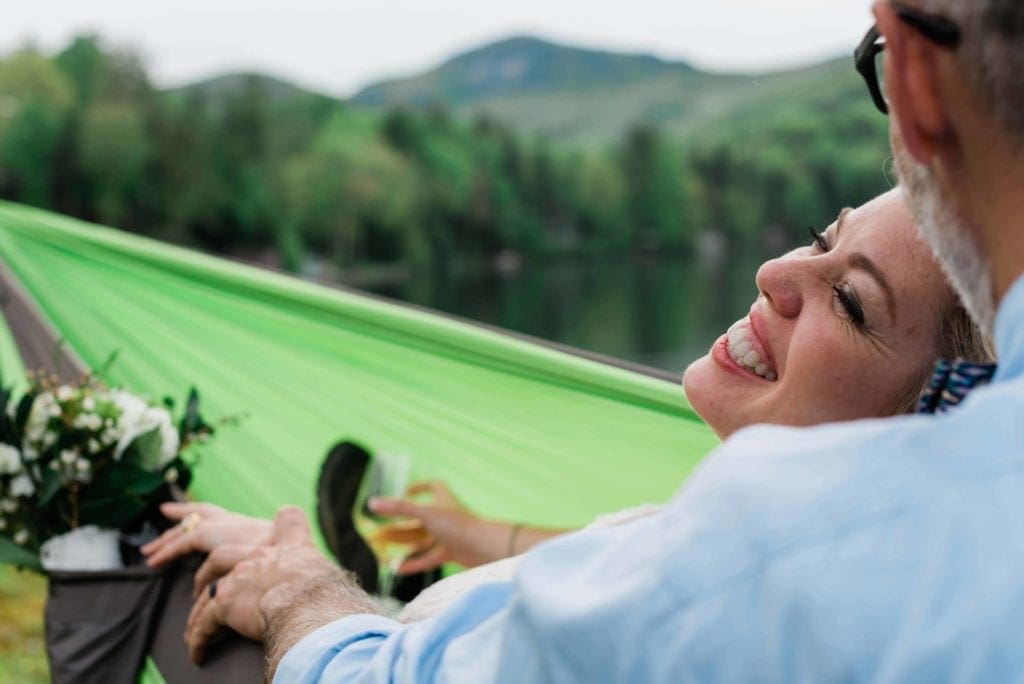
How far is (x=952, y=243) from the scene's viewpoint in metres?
0.63

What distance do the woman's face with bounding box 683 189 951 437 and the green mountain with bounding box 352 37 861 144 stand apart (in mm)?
49078

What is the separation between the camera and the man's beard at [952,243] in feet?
2.04

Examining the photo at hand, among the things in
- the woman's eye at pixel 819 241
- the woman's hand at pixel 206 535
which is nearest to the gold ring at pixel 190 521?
the woman's hand at pixel 206 535

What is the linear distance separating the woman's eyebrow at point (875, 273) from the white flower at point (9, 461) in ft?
3.54

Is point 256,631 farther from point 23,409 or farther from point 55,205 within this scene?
point 55,205

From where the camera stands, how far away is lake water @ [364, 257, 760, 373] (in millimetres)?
35750

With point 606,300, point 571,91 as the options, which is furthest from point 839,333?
point 571,91

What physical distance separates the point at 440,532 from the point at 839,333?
1.02 m

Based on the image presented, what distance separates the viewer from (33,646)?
2.65 m

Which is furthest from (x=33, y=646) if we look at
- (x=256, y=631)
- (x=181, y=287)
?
(x=256, y=631)

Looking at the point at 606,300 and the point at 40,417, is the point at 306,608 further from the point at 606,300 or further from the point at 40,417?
the point at 606,300

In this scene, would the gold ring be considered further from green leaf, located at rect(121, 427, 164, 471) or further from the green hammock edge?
the green hammock edge

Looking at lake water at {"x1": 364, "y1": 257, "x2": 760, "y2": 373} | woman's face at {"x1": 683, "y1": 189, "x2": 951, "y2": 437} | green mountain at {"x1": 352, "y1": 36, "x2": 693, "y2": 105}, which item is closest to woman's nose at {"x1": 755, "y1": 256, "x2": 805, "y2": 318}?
woman's face at {"x1": 683, "y1": 189, "x2": 951, "y2": 437}

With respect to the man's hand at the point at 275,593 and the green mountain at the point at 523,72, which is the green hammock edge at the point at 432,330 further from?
the green mountain at the point at 523,72
